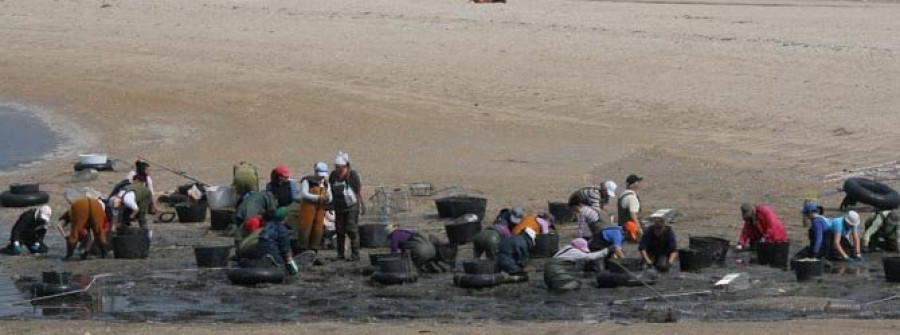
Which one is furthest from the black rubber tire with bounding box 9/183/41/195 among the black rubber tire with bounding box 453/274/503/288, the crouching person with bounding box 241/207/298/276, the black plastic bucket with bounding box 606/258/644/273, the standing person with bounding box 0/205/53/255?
the black plastic bucket with bounding box 606/258/644/273

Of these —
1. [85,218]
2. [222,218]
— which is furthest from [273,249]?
[222,218]

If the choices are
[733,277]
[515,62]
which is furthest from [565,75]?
[733,277]

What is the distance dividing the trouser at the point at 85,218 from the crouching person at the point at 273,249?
2119 millimetres

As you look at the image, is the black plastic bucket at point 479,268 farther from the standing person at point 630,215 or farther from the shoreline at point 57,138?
the shoreline at point 57,138

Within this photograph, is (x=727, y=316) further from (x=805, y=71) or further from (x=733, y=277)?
(x=805, y=71)

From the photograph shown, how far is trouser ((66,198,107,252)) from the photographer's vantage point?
1848 centimetres

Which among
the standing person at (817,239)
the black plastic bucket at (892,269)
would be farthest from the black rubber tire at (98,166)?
the black plastic bucket at (892,269)

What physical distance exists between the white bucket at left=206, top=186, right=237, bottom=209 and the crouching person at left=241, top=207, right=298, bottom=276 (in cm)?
431

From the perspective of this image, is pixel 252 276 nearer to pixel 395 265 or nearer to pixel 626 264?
pixel 395 265

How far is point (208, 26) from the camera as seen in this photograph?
132 feet

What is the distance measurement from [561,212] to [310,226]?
398 centimetres

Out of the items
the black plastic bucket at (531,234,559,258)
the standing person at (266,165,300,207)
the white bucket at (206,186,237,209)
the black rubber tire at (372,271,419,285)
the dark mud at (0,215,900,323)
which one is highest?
the standing person at (266,165,300,207)

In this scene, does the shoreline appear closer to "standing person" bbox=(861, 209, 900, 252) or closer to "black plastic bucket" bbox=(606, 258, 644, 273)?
"black plastic bucket" bbox=(606, 258, 644, 273)

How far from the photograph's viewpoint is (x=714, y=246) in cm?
1803
